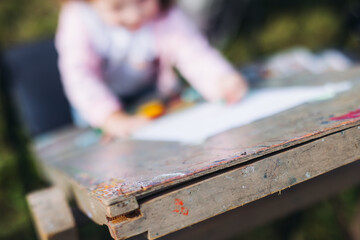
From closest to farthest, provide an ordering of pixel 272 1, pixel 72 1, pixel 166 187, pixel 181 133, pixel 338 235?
1. pixel 166 187
2. pixel 181 133
3. pixel 338 235
4. pixel 72 1
5. pixel 272 1

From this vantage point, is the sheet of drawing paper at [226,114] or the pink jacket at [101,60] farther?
the pink jacket at [101,60]

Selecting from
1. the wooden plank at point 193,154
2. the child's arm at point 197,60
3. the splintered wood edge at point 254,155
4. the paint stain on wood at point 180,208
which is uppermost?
the child's arm at point 197,60

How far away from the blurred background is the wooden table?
2.26 ft

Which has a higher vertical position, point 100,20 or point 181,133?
point 100,20

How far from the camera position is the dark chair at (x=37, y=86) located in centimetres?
136

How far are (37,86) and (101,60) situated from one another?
0.26m

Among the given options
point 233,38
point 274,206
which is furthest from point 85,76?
point 233,38

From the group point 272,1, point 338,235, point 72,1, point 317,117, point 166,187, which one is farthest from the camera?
point 272,1

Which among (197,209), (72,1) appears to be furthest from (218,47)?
(197,209)

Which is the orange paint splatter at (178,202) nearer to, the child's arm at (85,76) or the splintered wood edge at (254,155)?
the splintered wood edge at (254,155)

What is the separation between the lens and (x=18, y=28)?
2424 mm

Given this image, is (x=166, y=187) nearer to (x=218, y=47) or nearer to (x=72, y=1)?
(x=72, y=1)

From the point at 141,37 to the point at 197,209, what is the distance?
96 centimetres

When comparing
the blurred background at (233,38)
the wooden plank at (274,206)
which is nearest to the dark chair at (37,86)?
the blurred background at (233,38)
